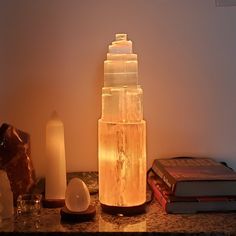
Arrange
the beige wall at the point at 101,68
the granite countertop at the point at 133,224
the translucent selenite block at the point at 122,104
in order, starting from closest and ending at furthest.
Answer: the granite countertop at the point at 133,224 → the translucent selenite block at the point at 122,104 → the beige wall at the point at 101,68

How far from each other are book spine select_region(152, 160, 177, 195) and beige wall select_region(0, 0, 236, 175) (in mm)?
71

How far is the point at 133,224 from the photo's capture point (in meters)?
0.74

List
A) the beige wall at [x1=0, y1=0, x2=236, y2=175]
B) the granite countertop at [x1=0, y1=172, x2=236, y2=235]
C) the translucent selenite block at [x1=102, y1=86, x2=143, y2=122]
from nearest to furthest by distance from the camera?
1. the granite countertop at [x1=0, y1=172, x2=236, y2=235]
2. the translucent selenite block at [x1=102, y1=86, x2=143, y2=122]
3. the beige wall at [x1=0, y1=0, x2=236, y2=175]

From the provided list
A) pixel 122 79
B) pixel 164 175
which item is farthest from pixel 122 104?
pixel 164 175

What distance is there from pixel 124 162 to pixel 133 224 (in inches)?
4.9

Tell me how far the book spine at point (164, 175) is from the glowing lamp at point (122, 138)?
57 mm

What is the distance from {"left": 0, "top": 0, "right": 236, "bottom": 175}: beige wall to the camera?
1.01m

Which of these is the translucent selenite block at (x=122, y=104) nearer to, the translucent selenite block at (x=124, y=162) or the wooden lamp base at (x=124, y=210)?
the translucent selenite block at (x=124, y=162)

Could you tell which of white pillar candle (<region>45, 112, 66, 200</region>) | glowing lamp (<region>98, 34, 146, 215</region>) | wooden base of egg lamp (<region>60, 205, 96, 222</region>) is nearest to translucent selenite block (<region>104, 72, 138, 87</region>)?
glowing lamp (<region>98, 34, 146, 215</region>)

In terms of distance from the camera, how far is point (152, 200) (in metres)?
0.88

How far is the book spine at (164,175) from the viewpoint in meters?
0.80

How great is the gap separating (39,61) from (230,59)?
0.50 m

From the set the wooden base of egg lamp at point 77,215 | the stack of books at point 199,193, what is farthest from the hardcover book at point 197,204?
the wooden base of egg lamp at point 77,215

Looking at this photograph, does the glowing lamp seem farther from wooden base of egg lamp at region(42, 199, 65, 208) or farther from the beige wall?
the beige wall
